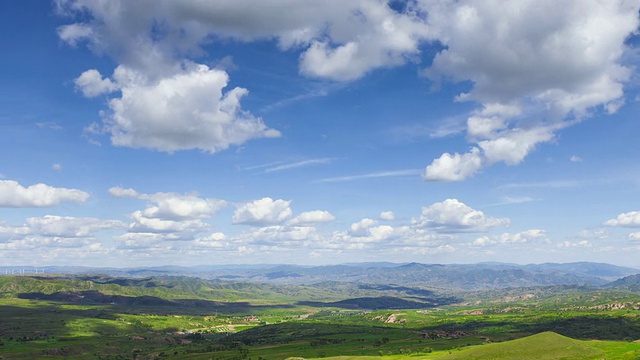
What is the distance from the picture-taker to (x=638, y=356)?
655ft
